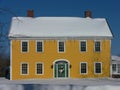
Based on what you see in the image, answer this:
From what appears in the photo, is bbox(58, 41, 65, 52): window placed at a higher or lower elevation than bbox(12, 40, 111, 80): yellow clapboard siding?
higher

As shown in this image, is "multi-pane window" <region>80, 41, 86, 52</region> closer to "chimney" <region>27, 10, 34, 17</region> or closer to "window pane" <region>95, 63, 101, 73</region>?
"window pane" <region>95, 63, 101, 73</region>

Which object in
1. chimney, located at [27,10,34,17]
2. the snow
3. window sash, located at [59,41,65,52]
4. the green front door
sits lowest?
the green front door

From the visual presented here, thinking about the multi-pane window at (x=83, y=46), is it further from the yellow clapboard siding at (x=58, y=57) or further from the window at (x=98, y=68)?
the window at (x=98, y=68)

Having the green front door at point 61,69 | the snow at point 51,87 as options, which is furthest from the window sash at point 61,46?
the snow at point 51,87

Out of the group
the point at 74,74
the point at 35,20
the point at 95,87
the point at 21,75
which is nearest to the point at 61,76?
the point at 74,74

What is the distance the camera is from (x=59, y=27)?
42.4 m

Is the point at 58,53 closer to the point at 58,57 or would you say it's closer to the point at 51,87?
the point at 58,57

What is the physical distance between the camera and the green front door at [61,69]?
131ft

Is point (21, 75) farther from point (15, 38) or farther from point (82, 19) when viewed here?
point (82, 19)

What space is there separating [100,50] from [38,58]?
6766 mm

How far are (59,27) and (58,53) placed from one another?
3.63 meters

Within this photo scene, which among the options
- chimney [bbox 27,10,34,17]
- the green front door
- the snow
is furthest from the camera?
chimney [bbox 27,10,34,17]

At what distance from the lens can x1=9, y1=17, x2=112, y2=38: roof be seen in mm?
40625

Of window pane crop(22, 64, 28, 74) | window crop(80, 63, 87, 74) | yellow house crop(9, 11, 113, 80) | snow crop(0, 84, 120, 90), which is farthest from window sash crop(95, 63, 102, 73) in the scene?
snow crop(0, 84, 120, 90)
